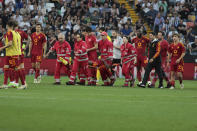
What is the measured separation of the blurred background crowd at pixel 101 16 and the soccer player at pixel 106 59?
9852 mm

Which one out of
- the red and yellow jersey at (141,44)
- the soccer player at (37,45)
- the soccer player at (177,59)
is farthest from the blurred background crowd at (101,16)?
the soccer player at (177,59)

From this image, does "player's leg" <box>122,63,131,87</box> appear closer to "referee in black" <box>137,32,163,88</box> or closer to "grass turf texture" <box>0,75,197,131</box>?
"referee in black" <box>137,32,163,88</box>

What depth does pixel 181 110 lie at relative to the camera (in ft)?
37.4

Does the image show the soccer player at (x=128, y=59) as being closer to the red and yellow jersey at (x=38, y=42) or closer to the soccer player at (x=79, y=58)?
the soccer player at (x=79, y=58)

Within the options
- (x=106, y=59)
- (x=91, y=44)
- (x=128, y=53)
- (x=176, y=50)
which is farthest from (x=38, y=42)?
(x=176, y=50)

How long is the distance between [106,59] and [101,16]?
12970 mm

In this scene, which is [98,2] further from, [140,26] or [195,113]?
[195,113]

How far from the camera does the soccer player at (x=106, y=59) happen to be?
71.5 feet

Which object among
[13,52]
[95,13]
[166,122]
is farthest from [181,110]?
[95,13]

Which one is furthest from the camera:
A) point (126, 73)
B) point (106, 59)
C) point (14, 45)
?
point (106, 59)

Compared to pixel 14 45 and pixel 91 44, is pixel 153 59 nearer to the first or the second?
pixel 91 44

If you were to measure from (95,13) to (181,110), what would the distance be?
2330 cm

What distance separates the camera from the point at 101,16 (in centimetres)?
3444

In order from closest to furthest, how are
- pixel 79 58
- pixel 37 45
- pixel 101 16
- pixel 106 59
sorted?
pixel 79 58 < pixel 106 59 < pixel 37 45 < pixel 101 16
